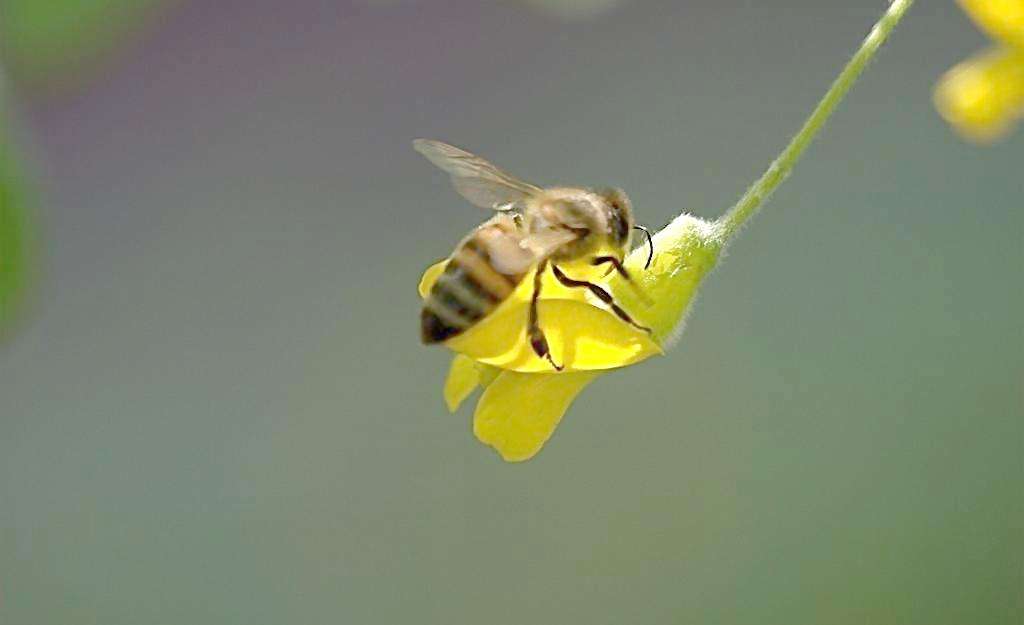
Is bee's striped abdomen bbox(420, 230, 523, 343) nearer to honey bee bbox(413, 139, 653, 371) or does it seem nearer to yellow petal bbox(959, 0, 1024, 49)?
honey bee bbox(413, 139, 653, 371)

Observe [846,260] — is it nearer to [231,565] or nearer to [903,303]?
[903,303]

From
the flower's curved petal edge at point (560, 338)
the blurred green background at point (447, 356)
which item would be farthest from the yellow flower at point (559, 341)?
the blurred green background at point (447, 356)

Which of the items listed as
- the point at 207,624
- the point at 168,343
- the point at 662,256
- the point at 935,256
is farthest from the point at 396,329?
the point at 662,256

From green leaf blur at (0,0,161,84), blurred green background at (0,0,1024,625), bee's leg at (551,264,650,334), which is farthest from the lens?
blurred green background at (0,0,1024,625)

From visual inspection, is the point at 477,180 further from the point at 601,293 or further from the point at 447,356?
the point at 447,356

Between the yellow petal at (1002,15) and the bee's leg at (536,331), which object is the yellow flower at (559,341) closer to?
the bee's leg at (536,331)

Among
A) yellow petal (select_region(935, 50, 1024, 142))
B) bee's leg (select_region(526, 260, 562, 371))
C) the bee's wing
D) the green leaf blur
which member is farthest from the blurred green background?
yellow petal (select_region(935, 50, 1024, 142))

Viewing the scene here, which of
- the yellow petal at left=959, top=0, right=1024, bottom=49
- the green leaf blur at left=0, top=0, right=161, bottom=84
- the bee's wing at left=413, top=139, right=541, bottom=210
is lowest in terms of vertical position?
the yellow petal at left=959, top=0, right=1024, bottom=49

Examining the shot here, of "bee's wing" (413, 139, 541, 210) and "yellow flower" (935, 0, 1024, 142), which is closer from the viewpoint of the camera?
"yellow flower" (935, 0, 1024, 142)
